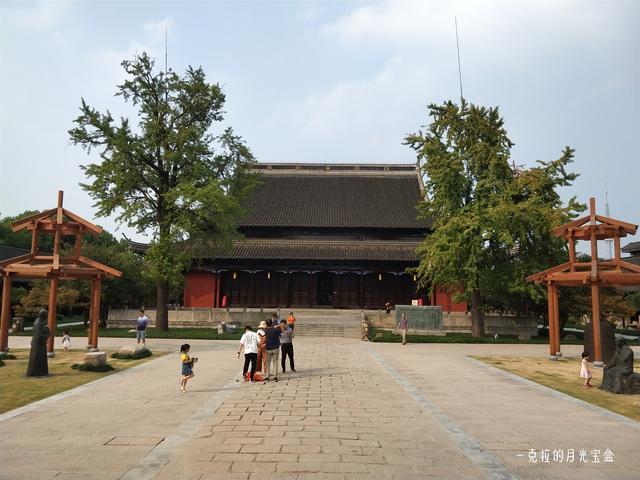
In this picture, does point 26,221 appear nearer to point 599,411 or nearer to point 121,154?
point 121,154

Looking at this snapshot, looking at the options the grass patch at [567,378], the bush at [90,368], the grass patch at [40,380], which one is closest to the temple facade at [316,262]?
the grass patch at [567,378]

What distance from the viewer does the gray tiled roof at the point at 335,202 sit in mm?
35594

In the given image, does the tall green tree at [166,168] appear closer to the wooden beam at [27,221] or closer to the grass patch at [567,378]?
the wooden beam at [27,221]

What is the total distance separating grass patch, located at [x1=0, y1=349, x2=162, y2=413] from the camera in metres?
8.94

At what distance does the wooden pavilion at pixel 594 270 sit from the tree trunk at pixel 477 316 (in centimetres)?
773

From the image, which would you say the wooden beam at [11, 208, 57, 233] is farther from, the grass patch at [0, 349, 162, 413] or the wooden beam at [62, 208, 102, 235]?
the grass patch at [0, 349, 162, 413]

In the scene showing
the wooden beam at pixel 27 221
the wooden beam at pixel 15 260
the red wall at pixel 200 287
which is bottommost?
the red wall at pixel 200 287

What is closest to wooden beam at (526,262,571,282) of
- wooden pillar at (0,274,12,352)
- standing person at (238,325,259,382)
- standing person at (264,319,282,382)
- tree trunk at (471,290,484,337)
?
tree trunk at (471,290,484,337)

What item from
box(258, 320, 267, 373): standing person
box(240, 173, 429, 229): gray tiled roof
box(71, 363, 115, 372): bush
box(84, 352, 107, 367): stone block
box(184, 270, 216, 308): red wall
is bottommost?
box(71, 363, 115, 372): bush

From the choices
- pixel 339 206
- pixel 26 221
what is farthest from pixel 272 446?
pixel 339 206

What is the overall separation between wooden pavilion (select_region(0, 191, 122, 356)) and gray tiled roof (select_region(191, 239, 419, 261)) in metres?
15.5

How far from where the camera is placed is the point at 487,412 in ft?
27.0

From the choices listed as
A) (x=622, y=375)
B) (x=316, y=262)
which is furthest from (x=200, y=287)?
(x=622, y=375)

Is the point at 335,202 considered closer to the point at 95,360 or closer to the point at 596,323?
the point at 596,323
